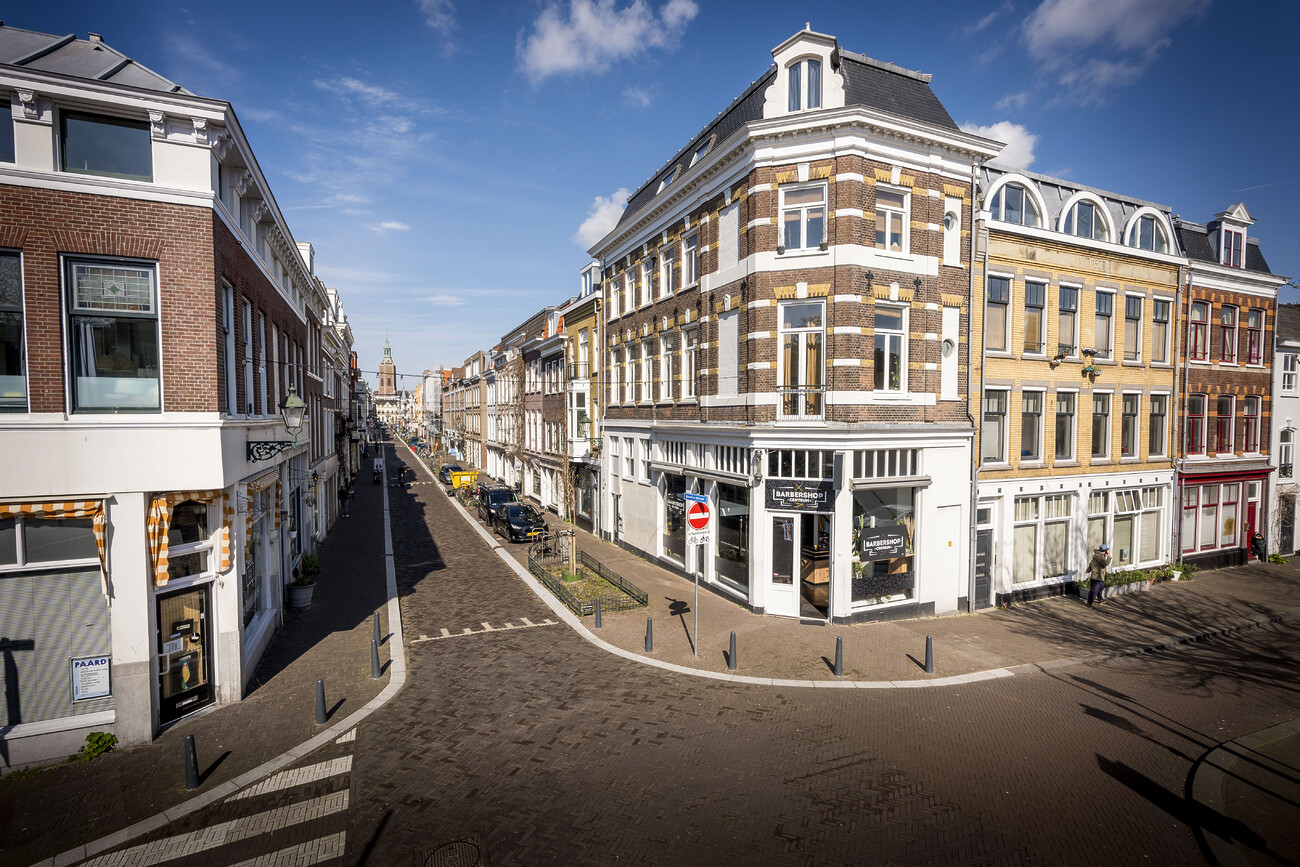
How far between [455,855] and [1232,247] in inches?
1238

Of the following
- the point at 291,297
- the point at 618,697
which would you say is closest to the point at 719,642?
the point at 618,697

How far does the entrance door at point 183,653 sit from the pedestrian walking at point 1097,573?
22180mm

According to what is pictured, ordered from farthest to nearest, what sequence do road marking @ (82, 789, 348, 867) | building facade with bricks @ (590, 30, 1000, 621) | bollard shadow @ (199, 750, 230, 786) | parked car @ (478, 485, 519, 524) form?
parked car @ (478, 485, 519, 524) < building facade with bricks @ (590, 30, 1000, 621) < bollard shadow @ (199, 750, 230, 786) < road marking @ (82, 789, 348, 867)

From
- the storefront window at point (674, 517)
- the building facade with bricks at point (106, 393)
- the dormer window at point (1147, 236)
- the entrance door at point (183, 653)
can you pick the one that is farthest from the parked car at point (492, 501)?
the dormer window at point (1147, 236)

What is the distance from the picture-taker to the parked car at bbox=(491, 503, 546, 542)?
26.6 metres

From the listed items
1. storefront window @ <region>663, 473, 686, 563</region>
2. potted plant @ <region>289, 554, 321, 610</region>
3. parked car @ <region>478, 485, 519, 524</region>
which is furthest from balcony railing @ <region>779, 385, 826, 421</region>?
parked car @ <region>478, 485, 519, 524</region>

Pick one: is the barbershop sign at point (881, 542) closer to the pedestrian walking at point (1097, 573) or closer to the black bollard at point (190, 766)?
the pedestrian walking at point (1097, 573)

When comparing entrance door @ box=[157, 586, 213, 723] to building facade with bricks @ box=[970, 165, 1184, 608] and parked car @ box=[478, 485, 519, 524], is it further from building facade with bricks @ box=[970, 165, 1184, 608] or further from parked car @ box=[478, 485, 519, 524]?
parked car @ box=[478, 485, 519, 524]

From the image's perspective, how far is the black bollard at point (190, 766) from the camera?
8.12 metres

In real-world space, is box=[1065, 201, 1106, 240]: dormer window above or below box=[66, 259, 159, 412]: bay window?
above

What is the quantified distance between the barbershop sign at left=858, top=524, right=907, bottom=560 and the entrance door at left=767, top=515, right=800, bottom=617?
5.47 feet

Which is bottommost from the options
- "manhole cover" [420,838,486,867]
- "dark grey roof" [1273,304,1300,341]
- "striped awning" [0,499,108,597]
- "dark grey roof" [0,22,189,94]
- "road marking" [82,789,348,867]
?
"road marking" [82,789,348,867]

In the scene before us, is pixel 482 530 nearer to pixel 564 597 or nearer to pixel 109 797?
pixel 564 597

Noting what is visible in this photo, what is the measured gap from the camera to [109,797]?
8.17 m
